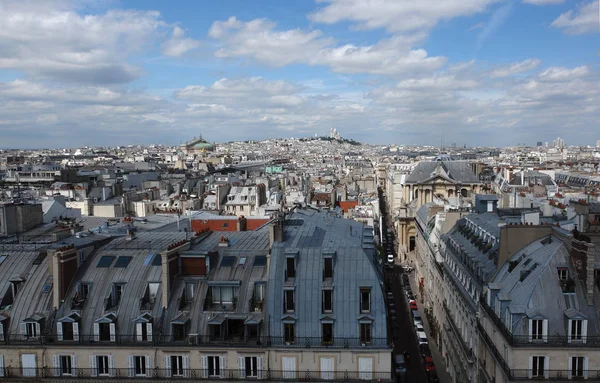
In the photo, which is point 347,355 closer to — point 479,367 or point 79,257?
point 479,367

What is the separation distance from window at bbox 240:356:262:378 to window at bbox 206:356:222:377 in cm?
111

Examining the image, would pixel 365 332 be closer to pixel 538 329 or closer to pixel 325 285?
pixel 325 285

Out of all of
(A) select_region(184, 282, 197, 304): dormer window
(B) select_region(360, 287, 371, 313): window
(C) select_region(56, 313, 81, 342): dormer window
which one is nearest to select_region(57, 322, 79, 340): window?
(C) select_region(56, 313, 81, 342): dormer window

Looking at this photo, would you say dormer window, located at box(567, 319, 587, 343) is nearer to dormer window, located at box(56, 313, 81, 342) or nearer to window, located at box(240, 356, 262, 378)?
window, located at box(240, 356, 262, 378)

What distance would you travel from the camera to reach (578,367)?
2936 centimetres

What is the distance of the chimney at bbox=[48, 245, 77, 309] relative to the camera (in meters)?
31.3

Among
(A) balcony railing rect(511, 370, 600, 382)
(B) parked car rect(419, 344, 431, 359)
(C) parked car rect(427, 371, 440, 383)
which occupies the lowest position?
(C) parked car rect(427, 371, 440, 383)

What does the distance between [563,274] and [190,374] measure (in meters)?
19.1

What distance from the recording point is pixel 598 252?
3275cm

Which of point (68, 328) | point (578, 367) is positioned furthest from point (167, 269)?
point (578, 367)

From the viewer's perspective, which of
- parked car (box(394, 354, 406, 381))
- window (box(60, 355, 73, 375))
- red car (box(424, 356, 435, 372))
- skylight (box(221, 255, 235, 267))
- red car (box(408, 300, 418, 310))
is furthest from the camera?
red car (box(408, 300, 418, 310))

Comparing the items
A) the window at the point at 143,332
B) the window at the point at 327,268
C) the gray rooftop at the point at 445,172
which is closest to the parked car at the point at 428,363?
the window at the point at 327,268

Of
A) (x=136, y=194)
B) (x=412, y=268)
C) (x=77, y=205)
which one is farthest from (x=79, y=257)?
(x=412, y=268)

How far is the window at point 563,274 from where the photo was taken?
31.1 meters
